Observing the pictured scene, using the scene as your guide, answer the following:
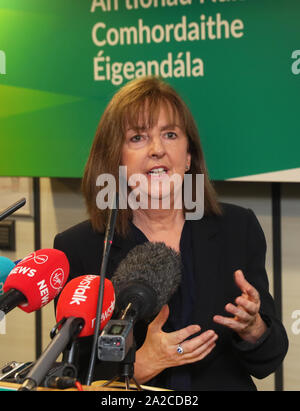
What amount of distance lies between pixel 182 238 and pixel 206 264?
105 millimetres

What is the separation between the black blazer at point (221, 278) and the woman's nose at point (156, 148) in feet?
0.80

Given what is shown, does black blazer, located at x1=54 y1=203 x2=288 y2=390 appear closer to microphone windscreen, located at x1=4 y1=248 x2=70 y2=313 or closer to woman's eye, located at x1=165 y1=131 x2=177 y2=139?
woman's eye, located at x1=165 y1=131 x2=177 y2=139

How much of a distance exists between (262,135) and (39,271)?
125 cm

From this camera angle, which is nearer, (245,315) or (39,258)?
(39,258)

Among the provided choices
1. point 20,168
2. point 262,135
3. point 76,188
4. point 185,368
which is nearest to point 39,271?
point 185,368

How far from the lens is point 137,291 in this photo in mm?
869

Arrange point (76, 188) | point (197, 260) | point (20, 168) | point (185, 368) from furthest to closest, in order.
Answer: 1. point (76, 188)
2. point (20, 168)
3. point (197, 260)
4. point (185, 368)

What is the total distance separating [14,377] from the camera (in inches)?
37.4

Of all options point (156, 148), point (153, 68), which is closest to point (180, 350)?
point (156, 148)

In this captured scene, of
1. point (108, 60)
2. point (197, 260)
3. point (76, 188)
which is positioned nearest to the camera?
point (197, 260)

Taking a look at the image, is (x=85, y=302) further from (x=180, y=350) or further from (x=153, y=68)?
(x=153, y=68)

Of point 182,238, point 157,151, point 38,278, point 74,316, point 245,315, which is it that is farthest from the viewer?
point 182,238

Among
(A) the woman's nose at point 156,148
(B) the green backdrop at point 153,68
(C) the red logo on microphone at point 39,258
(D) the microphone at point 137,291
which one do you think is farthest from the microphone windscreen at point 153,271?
(B) the green backdrop at point 153,68
